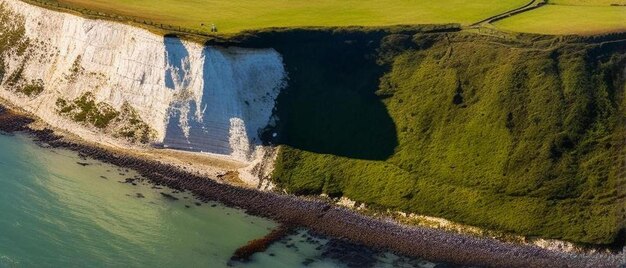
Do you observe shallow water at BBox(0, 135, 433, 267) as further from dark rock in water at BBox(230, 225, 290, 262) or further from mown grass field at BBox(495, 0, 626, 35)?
mown grass field at BBox(495, 0, 626, 35)

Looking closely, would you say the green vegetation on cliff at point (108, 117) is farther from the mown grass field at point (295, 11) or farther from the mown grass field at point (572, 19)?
the mown grass field at point (572, 19)

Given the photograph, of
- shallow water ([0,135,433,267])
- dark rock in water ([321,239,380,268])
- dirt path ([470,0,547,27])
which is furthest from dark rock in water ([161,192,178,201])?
dirt path ([470,0,547,27])

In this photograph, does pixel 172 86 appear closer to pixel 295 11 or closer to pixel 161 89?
pixel 161 89

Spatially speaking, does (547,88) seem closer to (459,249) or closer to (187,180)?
(459,249)

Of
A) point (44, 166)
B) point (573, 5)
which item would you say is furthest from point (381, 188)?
point (573, 5)

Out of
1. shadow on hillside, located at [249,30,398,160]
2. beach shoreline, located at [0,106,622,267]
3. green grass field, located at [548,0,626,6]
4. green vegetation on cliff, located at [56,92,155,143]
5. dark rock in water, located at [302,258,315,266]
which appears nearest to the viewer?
dark rock in water, located at [302,258,315,266]


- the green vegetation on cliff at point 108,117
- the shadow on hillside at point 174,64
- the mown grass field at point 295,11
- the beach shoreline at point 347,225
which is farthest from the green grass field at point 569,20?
the green vegetation on cliff at point 108,117
